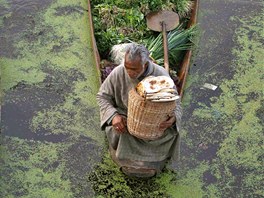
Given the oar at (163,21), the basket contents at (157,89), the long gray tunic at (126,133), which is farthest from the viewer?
the oar at (163,21)

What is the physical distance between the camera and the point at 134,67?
3.61m

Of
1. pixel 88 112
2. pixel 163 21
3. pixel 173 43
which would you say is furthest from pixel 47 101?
pixel 163 21

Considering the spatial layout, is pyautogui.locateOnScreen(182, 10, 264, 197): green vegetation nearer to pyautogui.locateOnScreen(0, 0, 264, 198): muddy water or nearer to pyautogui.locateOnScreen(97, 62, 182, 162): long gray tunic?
pyautogui.locateOnScreen(0, 0, 264, 198): muddy water

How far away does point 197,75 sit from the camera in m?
5.41

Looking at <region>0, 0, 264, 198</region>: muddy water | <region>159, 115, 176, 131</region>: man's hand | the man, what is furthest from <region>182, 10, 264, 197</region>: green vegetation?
<region>159, 115, 176, 131</region>: man's hand

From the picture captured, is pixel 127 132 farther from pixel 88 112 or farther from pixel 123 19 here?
pixel 123 19

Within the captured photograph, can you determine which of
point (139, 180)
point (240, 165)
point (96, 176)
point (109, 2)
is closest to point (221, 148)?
point (240, 165)

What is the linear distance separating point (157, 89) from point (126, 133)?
1.78 feet

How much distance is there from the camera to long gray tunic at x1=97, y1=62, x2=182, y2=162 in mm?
3898

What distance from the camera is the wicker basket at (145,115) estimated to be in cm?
364

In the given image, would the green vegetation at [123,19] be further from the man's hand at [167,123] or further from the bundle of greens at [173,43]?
the man's hand at [167,123]

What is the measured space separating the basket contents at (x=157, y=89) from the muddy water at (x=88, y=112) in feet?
3.35

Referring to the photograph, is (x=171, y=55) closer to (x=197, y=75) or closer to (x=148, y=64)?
(x=197, y=75)

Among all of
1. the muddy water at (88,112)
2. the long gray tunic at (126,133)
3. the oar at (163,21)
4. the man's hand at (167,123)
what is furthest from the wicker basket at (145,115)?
the oar at (163,21)
